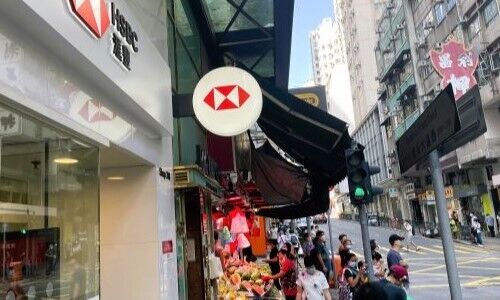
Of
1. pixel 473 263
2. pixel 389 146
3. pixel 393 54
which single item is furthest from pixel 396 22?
pixel 473 263

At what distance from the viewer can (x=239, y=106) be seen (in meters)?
6.77

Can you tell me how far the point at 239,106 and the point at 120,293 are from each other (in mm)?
2944

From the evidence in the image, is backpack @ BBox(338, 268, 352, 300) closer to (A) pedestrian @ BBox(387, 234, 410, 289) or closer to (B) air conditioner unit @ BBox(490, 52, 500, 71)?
(A) pedestrian @ BBox(387, 234, 410, 289)

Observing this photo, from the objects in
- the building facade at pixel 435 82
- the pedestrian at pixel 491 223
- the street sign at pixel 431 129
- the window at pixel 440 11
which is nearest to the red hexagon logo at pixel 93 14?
the street sign at pixel 431 129

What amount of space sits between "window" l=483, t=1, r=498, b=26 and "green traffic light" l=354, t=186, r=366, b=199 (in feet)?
79.7

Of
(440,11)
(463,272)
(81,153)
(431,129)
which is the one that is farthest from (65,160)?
(440,11)

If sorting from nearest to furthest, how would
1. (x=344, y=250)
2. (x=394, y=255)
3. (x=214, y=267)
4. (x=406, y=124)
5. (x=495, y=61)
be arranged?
(x=394, y=255) < (x=214, y=267) < (x=344, y=250) < (x=495, y=61) < (x=406, y=124)

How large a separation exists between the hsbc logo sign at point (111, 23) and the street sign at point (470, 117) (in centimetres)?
288

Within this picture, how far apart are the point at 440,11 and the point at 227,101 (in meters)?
33.7

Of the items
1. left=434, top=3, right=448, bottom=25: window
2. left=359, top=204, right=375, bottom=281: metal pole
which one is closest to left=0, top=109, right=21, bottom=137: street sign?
left=359, top=204, right=375, bottom=281: metal pole

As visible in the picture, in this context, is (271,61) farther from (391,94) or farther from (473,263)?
(391,94)

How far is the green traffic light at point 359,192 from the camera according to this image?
24.4 ft

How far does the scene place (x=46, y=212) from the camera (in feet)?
12.7

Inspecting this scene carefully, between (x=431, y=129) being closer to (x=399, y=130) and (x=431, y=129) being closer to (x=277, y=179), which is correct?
(x=277, y=179)
